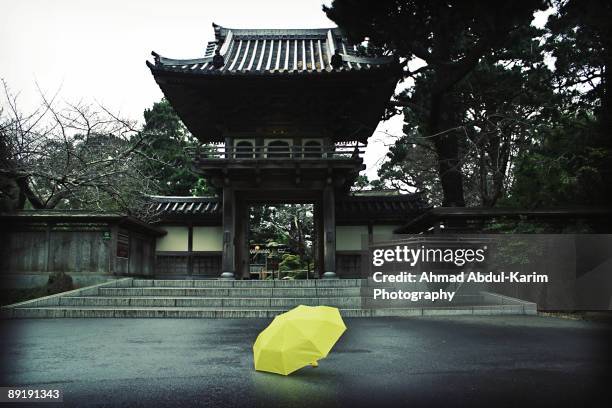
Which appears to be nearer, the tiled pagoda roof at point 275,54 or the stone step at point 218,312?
the stone step at point 218,312

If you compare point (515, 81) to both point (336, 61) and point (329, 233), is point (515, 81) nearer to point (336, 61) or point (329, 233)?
point (336, 61)

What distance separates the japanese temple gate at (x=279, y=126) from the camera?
1545cm

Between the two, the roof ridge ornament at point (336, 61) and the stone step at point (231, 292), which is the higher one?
the roof ridge ornament at point (336, 61)

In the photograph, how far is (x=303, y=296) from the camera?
11.9m

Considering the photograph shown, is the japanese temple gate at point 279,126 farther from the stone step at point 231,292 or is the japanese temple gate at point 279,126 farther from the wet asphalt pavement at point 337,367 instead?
the wet asphalt pavement at point 337,367

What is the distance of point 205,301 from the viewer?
11.3 metres

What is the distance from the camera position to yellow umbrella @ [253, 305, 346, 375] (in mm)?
4156

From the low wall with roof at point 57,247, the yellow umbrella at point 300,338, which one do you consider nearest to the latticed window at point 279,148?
the low wall with roof at point 57,247

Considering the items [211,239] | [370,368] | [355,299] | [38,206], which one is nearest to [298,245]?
[211,239]

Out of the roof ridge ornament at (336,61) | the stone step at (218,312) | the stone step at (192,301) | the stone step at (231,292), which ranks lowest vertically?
the stone step at (218,312)

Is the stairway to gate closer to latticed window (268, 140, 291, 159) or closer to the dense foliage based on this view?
the dense foliage

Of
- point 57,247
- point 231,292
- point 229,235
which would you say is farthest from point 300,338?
point 57,247

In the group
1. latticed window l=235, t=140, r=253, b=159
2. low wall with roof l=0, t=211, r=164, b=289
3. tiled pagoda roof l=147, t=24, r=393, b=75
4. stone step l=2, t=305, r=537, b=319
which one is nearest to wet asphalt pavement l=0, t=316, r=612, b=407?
stone step l=2, t=305, r=537, b=319

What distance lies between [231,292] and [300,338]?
851 cm
